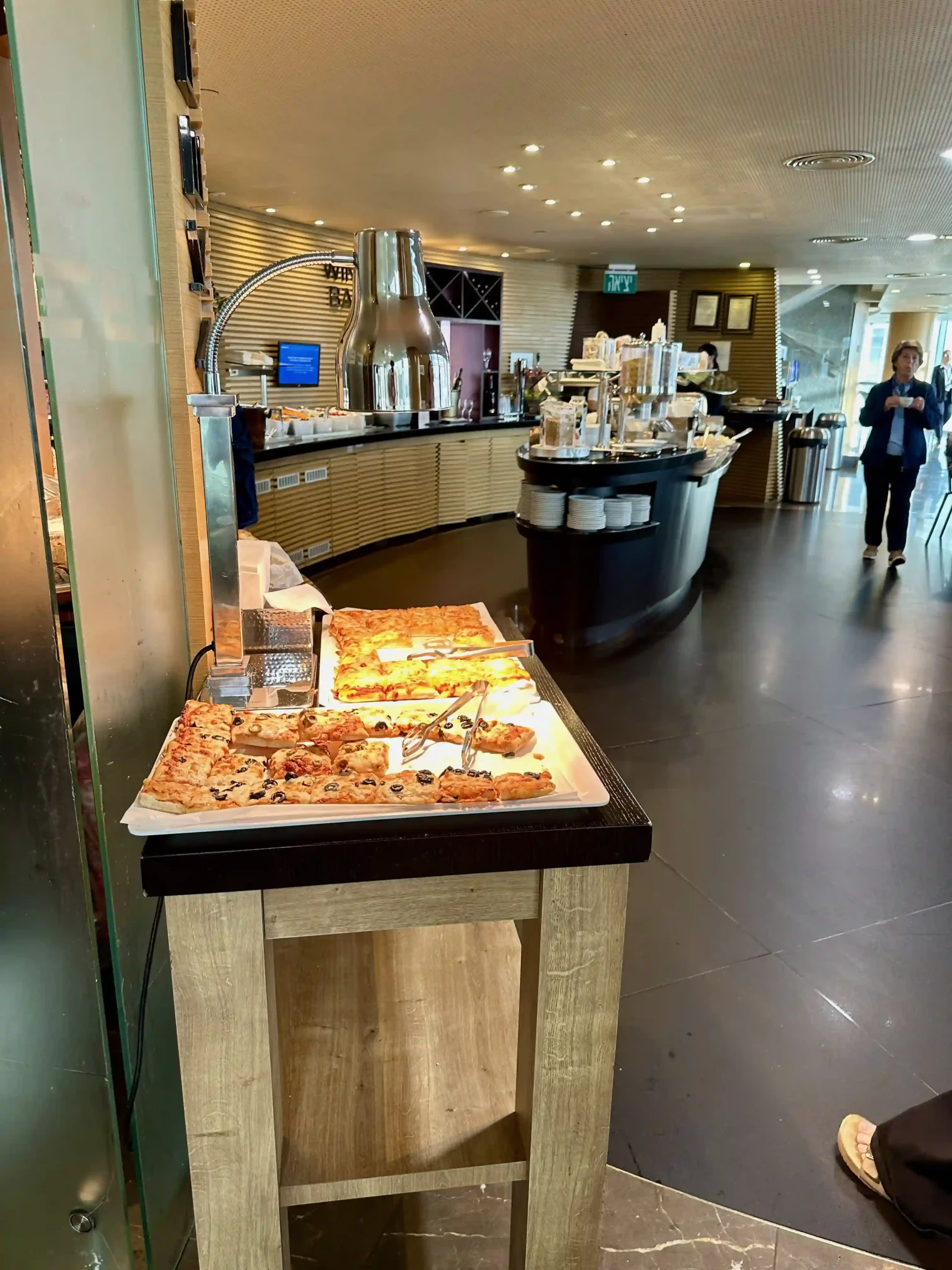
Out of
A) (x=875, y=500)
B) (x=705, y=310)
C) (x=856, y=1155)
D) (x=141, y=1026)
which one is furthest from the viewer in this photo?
(x=705, y=310)

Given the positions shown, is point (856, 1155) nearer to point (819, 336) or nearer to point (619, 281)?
point (619, 281)

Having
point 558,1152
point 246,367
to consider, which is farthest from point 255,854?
point 246,367

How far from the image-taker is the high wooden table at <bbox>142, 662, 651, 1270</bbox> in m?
1.17

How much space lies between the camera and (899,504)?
23.9ft

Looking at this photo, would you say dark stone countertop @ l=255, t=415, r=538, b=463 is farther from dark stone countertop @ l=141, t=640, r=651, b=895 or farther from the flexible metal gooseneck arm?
dark stone countertop @ l=141, t=640, r=651, b=895

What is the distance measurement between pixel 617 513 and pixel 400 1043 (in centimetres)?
384

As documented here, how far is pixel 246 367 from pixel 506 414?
4.79 metres

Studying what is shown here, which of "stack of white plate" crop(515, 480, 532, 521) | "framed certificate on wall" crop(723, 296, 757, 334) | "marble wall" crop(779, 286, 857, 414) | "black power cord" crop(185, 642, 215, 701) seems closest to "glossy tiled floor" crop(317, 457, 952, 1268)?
"stack of white plate" crop(515, 480, 532, 521)

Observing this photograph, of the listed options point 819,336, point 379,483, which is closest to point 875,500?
point 379,483

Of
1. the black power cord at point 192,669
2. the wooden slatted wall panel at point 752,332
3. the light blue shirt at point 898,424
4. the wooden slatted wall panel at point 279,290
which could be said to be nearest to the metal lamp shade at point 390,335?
the black power cord at point 192,669

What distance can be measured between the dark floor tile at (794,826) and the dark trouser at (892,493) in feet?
13.3

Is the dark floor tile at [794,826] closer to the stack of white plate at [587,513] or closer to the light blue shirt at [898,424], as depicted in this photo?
the stack of white plate at [587,513]

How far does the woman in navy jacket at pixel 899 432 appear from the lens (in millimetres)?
7031

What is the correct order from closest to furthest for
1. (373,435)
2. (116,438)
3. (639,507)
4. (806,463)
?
1. (116,438)
2. (639,507)
3. (373,435)
4. (806,463)
